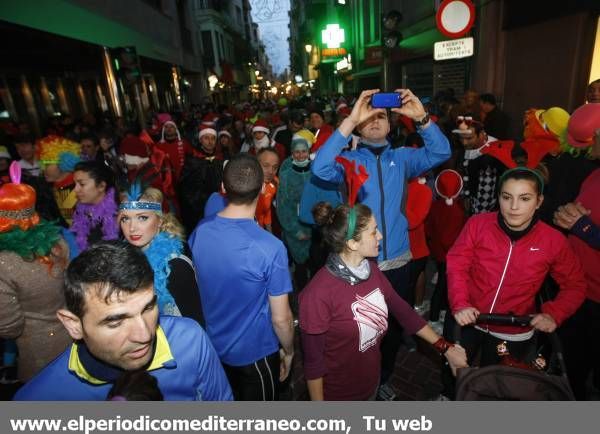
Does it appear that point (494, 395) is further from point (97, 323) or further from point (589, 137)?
point (589, 137)

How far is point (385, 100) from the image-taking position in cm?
263

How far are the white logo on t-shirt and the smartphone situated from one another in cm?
136

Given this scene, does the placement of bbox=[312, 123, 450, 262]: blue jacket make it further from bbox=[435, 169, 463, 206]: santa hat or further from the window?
the window

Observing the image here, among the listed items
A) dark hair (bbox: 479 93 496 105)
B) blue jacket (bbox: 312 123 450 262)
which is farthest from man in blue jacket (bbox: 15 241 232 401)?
dark hair (bbox: 479 93 496 105)

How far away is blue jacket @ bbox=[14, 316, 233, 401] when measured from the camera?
141cm

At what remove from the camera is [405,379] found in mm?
3414

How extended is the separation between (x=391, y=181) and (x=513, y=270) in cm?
109

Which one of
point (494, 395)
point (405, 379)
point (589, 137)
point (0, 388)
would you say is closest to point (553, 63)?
point (589, 137)

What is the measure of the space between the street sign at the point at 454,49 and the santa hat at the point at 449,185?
22.1 ft

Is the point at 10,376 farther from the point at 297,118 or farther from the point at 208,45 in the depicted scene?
the point at 208,45

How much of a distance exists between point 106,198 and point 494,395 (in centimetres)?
360

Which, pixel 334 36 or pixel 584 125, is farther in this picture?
→ pixel 334 36

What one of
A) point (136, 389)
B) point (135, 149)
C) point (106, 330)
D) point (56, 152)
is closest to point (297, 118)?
point (135, 149)

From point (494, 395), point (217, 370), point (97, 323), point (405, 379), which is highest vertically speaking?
point (97, 323)
